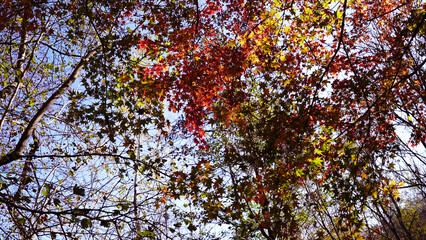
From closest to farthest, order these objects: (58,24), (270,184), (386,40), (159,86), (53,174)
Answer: (270,184), (159,86), (58,24), (53,174), (386,40)

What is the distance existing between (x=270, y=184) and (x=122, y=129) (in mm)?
3461

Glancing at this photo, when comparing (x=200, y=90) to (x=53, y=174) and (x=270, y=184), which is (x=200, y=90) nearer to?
(x=270, y=184)

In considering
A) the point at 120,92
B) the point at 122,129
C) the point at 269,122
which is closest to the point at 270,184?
the point at 269,122

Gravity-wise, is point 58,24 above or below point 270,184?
above

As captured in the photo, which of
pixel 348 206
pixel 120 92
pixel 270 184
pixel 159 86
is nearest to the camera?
pixel 348 206

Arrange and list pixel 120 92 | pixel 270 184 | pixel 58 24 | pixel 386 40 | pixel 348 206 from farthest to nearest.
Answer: pixel 386 40
pixel 58 24
pixel 120 92
pixel 270 184
pixel 348 206

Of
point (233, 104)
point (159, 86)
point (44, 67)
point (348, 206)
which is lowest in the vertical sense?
point (348, 206)

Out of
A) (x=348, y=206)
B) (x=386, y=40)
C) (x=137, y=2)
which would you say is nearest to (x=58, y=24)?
(x=137, y=2)

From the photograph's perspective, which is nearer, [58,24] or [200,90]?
[58,24]

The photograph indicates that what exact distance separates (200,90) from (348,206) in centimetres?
544

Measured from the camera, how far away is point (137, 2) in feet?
24.5

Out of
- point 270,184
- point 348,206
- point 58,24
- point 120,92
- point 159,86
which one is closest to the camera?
point 348,206

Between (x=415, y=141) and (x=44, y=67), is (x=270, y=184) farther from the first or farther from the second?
(x=44, y=67)

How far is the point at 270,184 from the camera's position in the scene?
524cm
